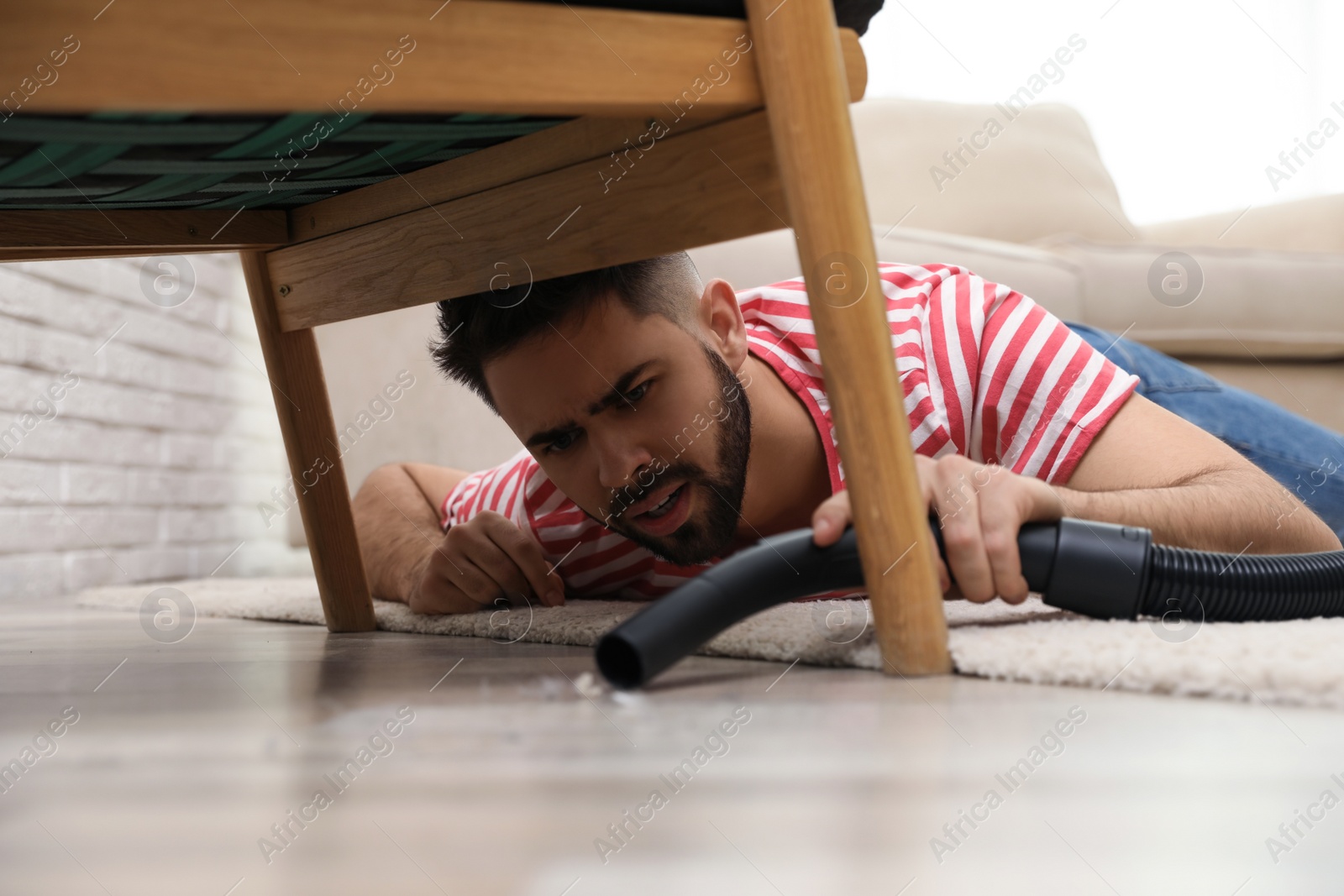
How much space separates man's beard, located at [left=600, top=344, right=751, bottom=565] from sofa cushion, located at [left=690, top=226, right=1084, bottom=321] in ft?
2.66

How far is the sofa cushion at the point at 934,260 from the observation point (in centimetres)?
183

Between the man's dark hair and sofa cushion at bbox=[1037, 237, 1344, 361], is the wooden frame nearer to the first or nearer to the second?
the man's dark hair

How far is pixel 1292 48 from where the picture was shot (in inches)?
105

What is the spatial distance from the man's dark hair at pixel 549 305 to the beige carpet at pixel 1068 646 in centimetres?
28

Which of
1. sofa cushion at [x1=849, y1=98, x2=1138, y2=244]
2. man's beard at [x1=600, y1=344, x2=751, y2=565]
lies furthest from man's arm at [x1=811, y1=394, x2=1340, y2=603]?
sofa cushion at [x1=849, y1=98, x2=1138, y2=244]

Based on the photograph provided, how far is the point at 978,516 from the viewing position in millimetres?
614

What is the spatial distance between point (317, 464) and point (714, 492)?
391 mm

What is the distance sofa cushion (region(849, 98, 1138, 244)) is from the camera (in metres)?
2.31

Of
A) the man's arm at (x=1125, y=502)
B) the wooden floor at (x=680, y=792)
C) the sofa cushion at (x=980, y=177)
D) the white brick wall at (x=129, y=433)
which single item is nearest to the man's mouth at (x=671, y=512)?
the man's arm at (x=1125, y=502)

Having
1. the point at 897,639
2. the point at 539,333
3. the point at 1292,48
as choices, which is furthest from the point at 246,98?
the point at 1292,48

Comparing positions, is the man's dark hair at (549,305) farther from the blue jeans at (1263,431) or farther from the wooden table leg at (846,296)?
the blue jeans at (1263,431)

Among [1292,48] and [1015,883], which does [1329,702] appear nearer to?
[1015,883]

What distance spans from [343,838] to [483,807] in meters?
0.05

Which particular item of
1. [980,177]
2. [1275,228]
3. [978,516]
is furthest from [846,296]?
[1275,228]
